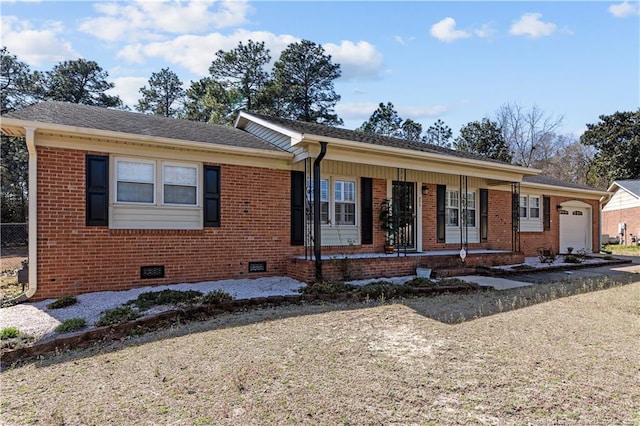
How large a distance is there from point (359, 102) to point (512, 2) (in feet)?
73.3

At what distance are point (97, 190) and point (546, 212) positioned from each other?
1642cm

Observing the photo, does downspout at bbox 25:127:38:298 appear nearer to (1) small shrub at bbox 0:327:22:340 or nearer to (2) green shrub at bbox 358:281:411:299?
(1) small shrub at bbox 0:327:22:340

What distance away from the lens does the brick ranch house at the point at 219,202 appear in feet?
23.5

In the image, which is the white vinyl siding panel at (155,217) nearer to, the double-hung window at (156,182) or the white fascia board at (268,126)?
the double-hung window at (156,182)

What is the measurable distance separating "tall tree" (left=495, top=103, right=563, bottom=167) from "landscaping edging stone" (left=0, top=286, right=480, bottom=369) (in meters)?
35.4

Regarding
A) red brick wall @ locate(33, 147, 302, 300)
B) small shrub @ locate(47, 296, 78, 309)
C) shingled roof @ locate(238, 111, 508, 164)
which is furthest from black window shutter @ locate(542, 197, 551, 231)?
small shrub @ locate(47, 296, 78, 309)

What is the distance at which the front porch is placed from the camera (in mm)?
8766

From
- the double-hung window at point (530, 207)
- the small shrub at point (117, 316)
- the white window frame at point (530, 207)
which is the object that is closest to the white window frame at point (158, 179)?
the small shrub at point (117, 316)

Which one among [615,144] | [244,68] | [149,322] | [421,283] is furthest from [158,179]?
[615,144]

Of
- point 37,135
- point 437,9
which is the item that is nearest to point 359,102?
point 437,9

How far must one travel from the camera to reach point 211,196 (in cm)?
874

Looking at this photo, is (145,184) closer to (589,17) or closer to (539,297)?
(539,297)

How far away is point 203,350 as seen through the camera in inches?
172

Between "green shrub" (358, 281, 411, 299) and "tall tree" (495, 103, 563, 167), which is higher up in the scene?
"tall tree" (495, 103, 563, 167)
